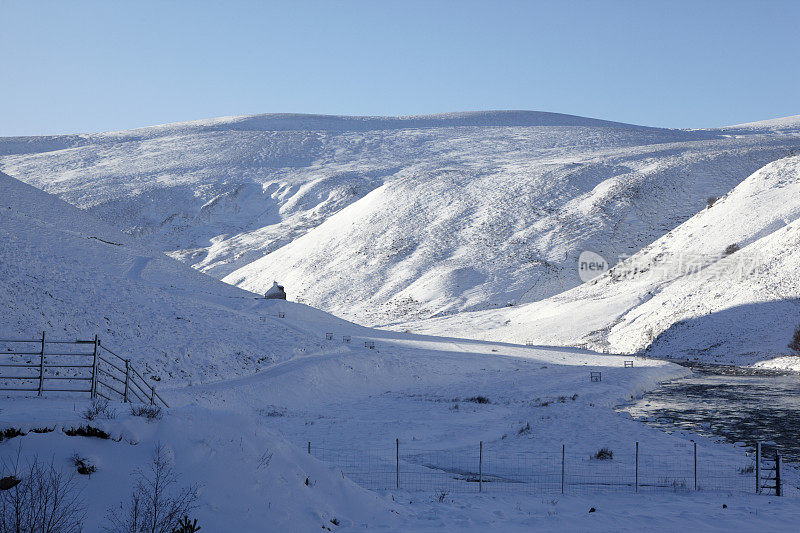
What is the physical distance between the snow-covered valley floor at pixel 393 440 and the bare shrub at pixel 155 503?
0.65 ft

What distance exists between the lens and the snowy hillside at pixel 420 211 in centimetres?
9788

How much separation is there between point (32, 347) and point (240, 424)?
64.3 feet

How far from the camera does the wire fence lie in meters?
16.5

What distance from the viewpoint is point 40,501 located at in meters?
8.58

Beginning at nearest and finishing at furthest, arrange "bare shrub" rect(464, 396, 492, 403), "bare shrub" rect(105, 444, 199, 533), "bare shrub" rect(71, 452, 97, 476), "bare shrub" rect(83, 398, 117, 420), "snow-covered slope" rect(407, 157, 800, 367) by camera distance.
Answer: "bare shrub" rect(105, 444, 199, 533) < "bare shrub" rect(71, 452, 97, 476) < "bare shrub" rect(83, 398, 117, 420) < "bare shrub" rect(464, 396, 492, 403) < "snow-covered slope" rect(407, 157, 800, 367)

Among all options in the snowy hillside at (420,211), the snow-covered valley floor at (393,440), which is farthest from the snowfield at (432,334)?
the snowy hillside at (420,211)

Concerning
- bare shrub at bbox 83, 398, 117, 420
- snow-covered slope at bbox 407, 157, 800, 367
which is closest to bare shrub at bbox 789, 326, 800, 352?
snow-covered slope at bbox 407, 157, 800, 367

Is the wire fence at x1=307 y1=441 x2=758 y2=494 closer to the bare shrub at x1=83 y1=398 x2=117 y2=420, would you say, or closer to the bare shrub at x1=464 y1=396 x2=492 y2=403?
the bare shrub at x1=83 y1=398 x2=117 y2=420

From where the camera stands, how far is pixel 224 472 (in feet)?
35.7

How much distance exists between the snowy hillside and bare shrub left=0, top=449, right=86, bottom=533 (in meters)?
76.4

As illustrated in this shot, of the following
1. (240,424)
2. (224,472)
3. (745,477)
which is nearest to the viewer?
(224,472)

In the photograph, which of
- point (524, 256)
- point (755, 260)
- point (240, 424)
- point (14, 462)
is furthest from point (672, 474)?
point (524, 256)

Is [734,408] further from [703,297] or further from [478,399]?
[703,297]

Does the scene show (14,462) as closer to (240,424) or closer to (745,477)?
(240,424)
